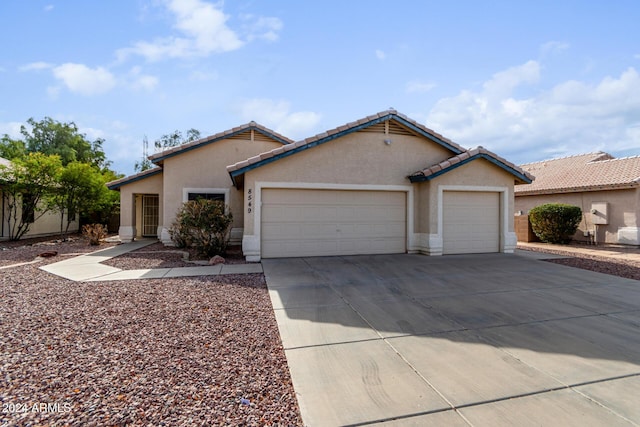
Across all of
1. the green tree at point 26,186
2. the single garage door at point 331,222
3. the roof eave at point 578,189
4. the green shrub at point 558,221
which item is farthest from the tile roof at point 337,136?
the green tree at point 26,186

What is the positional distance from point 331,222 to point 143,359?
25.4ft

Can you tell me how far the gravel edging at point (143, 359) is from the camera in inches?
105

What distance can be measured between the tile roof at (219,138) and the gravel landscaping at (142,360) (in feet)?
26.1

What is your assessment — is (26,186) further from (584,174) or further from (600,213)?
(584,174)

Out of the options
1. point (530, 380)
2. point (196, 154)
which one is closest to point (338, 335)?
point (530, 380)

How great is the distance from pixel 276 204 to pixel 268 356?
7.10 metres

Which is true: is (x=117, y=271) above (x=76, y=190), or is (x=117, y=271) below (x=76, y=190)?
below

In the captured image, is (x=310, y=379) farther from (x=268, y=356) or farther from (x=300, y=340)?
(x=300, y=340)

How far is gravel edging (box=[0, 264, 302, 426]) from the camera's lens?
2.67 metres

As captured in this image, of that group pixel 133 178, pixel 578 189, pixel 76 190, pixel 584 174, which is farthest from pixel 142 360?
pixel 584 174

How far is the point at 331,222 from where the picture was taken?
1082 centimetres

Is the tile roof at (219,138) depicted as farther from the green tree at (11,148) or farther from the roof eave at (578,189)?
the green tree at (11,148)

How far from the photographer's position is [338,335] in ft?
14.1

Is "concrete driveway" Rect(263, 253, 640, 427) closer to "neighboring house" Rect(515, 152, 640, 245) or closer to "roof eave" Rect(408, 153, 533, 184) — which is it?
"roof eave" Rect(408, 153, 533, 184)
